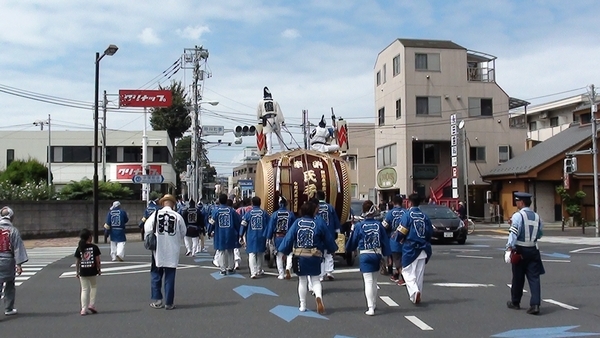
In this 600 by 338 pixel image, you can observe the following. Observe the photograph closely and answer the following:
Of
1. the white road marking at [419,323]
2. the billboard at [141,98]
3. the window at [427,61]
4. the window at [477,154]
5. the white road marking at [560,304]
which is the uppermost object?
the window at [427,61]

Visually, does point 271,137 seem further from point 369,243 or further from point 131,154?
point 131,154

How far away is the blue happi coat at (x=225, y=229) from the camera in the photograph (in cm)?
1417

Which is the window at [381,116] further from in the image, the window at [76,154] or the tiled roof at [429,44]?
the window at [76,154]

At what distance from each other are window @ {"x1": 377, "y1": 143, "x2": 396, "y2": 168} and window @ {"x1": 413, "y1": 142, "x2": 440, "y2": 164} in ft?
4.94

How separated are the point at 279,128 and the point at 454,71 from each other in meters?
27.3

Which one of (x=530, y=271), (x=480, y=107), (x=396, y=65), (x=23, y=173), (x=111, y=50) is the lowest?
(x=530, y=271)

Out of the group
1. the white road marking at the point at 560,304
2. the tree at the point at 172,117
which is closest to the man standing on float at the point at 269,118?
the white road marking at the point at 560,304

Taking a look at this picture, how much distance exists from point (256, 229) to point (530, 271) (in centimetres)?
621

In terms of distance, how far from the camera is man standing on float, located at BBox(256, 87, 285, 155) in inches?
686

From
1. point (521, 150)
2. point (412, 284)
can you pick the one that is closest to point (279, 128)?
point (412, 284)

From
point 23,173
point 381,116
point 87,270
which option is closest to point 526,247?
point 87,270

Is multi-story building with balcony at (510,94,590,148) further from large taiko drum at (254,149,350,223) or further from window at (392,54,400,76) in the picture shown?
large taiko drum at (254,149,350,223)

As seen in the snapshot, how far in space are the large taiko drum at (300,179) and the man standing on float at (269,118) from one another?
96cm

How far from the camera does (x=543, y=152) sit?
3894cm
